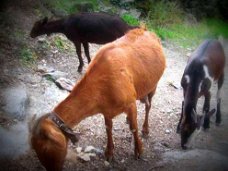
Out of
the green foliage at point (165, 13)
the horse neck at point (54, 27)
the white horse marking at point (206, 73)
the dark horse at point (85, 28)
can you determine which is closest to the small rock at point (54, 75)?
the dark horse at point (85, 28)

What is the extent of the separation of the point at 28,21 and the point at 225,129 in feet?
4.04

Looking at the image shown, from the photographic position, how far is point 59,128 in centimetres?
161

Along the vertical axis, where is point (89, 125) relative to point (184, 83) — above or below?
below

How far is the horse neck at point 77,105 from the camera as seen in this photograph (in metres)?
1.66

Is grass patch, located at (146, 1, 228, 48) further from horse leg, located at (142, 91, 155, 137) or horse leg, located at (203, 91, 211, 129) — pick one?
horse leg, located at (142, 91, 155, 137)

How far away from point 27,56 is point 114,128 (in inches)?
25.8

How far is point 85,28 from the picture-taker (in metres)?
2.83

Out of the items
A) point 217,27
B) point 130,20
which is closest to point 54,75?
point 130,20

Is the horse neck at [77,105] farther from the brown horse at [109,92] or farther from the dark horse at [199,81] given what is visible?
the dark horse at [199,81]

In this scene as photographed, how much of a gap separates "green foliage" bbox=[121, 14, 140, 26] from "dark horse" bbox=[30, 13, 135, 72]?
72 millimetres

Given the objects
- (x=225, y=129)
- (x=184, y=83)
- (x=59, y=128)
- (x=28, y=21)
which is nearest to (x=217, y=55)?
(x=184, y=83)

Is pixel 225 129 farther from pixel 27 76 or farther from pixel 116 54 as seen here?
pixel 27 76

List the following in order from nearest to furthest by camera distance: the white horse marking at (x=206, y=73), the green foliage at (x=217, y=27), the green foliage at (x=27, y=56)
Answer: the green foliage at (x=217, y=27)
the white horse marking at (x=206, y=73)
the green foliage at (x=27, y=56)

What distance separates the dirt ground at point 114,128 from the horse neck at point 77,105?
0.25 metres
